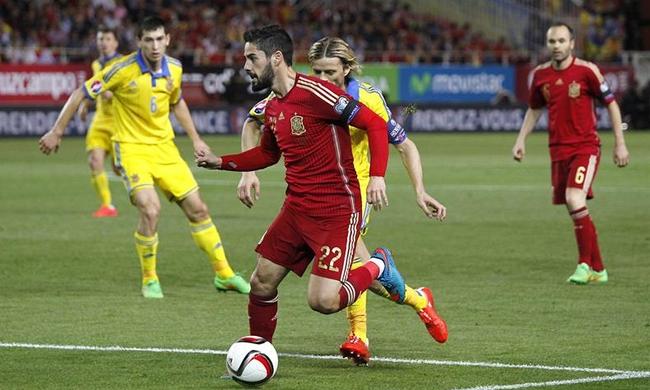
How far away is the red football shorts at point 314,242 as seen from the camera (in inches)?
307

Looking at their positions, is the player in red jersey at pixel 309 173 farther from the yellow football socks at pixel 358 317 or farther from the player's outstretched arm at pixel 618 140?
the player's outstretched arm at pixel 618 140

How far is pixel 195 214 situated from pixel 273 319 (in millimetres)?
3808

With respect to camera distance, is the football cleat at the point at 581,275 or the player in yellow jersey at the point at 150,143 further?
the football cleat at the point at 581,275

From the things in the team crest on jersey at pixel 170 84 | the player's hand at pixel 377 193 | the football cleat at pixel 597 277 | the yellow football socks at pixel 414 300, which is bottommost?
the football cleat at pixel 597 277

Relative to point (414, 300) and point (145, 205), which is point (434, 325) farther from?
point (145, 205)

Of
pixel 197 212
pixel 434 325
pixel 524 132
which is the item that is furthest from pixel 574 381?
pixel 524 132

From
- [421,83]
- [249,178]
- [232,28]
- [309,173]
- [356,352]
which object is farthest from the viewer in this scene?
[421,83]

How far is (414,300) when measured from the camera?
8664 millimetres

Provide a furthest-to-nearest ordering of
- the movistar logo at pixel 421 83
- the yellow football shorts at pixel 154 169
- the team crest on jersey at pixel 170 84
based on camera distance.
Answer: the movistar logo at pixel 421 83
the team crest on jersey at pixel 170 84
the yellow football shorts at pixel 154 169

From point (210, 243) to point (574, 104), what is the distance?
3516 mm

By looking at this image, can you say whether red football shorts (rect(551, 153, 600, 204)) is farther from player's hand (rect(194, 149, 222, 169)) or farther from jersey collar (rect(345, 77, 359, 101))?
player's hand (rect(194, 149, 222, 169))

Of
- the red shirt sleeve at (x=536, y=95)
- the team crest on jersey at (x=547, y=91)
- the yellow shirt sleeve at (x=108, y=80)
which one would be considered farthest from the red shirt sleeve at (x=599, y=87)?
the yellow shirt sleeve at (x=108, y=80)

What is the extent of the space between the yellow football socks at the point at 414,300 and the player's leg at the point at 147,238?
3298 mm

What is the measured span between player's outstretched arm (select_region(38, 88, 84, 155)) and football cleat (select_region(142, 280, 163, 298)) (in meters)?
1.31
